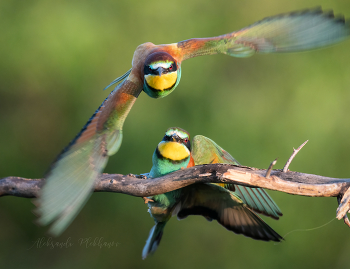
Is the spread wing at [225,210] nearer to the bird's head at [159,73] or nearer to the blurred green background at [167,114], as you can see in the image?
the bird's head at [159,73]

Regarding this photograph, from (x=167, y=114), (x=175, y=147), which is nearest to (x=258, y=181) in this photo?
(x=175, y=147)

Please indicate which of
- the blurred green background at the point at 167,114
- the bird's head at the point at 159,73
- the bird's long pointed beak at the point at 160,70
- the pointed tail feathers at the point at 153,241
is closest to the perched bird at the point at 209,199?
the pointed tail feathers at the point at 153,241

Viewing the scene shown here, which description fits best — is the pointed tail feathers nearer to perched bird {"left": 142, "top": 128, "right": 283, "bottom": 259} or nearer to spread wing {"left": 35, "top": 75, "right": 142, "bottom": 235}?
perched bird {"left": 142, "top": 128, "right": 283, "bottom": 259}

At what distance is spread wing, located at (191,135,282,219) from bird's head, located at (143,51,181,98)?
48cm

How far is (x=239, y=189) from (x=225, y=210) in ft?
0.45

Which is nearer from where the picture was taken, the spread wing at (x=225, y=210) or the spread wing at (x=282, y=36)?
the spread wing at (x=282, y=36)

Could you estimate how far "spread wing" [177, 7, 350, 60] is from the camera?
1.80 m

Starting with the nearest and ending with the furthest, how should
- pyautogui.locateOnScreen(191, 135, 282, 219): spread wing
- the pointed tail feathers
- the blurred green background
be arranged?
1. pyautogui.locateOnScreen(191, 135, 282, 219): spread wing
2. the pointed tail feathers
3. the blurred green background

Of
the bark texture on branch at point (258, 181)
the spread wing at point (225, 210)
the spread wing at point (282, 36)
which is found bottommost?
the spread wing at point (225, 210)

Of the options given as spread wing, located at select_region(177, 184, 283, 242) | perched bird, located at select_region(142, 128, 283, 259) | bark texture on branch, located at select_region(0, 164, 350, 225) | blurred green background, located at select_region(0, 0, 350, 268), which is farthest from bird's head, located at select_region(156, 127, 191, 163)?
blurred green background, located at select_region(0, 0, 350, 268)

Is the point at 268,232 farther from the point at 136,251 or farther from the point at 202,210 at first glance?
the point at 136,251

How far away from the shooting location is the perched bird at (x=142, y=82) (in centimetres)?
154

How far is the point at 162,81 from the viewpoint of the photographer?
5.92 feet

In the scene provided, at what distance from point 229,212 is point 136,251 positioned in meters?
1.97
